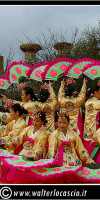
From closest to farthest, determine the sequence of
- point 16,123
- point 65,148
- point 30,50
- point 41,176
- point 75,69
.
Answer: point 41,176 → point 65,148 → point 16,123 → point 75,69 → point 30,50

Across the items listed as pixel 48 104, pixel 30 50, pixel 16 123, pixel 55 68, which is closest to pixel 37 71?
pixel 55 68

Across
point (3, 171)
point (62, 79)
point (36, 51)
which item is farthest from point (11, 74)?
point (36, 51)

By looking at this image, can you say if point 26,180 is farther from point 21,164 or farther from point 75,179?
point 75,179

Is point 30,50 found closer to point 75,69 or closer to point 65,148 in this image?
point 75,69

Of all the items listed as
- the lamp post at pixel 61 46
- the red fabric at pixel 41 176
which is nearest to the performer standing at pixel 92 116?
the red fabric at pixel 41 176

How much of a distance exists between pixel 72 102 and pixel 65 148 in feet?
5.22

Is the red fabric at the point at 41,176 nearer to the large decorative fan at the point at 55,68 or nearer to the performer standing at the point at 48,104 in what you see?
the performer standing at the point at 48,104

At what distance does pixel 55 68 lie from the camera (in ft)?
17.7

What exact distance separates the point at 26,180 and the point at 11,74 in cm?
269

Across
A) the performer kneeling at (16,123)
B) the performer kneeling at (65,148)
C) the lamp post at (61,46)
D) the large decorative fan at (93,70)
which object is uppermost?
the lamp post at (61,46)

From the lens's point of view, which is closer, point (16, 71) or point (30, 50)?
point (16, 71)

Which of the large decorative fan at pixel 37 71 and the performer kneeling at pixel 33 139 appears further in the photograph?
the large decorative fan at pixel 37 71

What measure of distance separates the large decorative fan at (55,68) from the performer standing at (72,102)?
0.94 ft

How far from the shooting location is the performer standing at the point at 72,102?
5.34 metres
